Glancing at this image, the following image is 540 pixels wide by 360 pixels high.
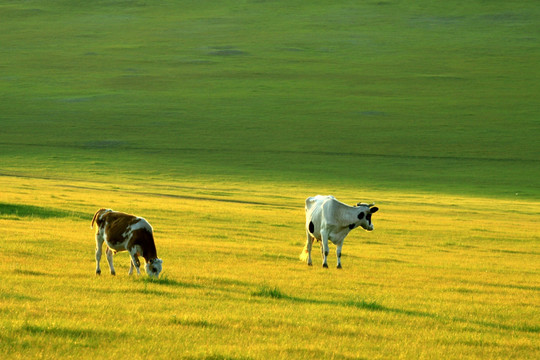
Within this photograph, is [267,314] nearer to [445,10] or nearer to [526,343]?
[526,343]

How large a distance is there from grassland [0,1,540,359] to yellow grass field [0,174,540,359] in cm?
6

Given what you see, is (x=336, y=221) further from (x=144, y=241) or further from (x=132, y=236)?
(x=132, y=236)

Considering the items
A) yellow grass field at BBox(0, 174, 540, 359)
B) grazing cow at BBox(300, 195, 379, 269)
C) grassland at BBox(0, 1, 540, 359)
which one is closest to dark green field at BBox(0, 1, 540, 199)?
grassland at BBox(0, 1, 540, 359)

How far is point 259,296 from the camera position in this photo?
13461 millimetres

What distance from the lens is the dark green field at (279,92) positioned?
76688 mm

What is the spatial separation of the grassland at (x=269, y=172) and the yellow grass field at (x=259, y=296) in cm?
6

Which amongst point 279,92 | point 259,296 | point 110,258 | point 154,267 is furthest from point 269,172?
point 259,296

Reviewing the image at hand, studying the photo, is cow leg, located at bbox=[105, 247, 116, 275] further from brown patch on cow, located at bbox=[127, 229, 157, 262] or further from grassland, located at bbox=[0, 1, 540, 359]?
brown patch on cow, located at bbox=[127, 229, 157, 262]

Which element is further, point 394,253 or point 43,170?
point 43,170

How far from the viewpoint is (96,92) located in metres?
115

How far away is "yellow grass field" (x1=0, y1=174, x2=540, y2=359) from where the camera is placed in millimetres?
9562

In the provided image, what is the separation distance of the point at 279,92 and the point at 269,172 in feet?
154

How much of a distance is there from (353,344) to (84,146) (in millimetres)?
77671

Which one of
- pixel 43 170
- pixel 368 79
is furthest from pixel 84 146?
pixel 368 79
